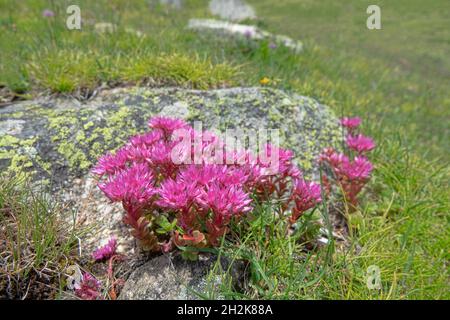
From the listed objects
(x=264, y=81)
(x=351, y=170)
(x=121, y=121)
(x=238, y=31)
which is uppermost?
(x=238, y=31)

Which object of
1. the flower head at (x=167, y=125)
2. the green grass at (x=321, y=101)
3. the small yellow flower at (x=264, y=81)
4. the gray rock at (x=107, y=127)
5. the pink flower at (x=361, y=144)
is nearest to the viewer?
the green grass at (x=321, y=101)

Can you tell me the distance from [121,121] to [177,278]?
6.43 feet

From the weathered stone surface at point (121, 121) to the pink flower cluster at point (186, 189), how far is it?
90 cm

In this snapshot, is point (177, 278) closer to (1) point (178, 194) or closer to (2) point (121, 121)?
(1) point (178, 194)

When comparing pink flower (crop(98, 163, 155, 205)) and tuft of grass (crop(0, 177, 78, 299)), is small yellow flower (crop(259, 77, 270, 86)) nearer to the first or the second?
pink flower (crop(98, 163, 155, 205))

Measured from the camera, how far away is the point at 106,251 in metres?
2.50

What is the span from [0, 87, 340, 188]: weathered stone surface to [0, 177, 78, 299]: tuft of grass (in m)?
0.48

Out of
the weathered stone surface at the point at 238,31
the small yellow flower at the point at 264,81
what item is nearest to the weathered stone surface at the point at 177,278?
the small yellow flower at the point at 264,81

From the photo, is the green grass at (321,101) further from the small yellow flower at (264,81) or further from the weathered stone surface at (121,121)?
the weathered stone surface at (121,121)

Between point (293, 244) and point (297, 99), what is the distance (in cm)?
237

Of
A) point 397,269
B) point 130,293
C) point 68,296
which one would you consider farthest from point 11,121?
point 397,269

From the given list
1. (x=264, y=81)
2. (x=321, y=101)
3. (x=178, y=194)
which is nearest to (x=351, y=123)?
(x=321, y=101)

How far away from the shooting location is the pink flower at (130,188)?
2.12 meters
